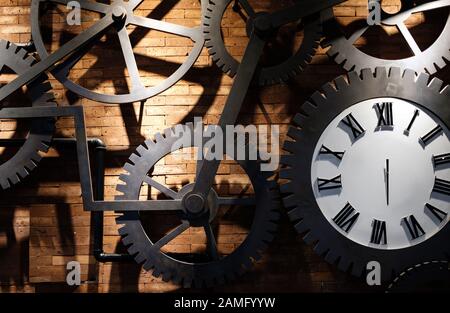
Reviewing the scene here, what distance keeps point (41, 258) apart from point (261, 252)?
126 cm

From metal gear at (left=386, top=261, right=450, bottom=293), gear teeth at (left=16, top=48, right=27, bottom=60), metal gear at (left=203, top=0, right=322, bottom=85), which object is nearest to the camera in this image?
metal gear at (left=386, top=261, right=450, bottom=293)

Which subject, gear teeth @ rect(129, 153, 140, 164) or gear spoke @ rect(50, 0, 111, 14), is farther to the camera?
gear spoke @ rect(50, 0, 111, 14)

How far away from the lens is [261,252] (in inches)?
122

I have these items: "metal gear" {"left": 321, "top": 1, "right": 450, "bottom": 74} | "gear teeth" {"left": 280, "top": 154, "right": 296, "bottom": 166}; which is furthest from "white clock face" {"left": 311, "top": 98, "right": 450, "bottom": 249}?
"metal gear" {"left": 321, "top": 1, "right": 450, "bottom": 74}

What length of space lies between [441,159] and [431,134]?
0.14m

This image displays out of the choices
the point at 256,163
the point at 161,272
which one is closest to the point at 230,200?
the point at 256,163

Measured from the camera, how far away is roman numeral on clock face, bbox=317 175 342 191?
306 cm

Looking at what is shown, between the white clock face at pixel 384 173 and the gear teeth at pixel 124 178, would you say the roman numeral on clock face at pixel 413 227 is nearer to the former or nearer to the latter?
the white clock face at pixel 384 173

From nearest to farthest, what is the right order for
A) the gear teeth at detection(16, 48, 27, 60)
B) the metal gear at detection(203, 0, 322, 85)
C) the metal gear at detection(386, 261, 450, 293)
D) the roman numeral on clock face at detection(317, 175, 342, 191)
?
the metal gear at detection(386, 261, 450, 293) → the roman numeral on clock face at detection(317, 175, 342, 191) → the metal gear at detection(203, 0, 322, 85) → the gear teeth at detection(16, 48, 27, 60)

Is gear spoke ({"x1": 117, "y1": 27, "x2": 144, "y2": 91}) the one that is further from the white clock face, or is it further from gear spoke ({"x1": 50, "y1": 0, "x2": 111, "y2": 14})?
the white clock face

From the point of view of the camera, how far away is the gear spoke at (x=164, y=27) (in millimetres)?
3225

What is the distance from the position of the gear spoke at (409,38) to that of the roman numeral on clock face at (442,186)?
678 mm

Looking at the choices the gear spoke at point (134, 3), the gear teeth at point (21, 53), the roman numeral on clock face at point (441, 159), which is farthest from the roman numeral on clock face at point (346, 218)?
the gear teeth at point (21, 53)

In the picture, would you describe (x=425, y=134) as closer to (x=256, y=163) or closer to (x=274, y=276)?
(x=256, y=163)
